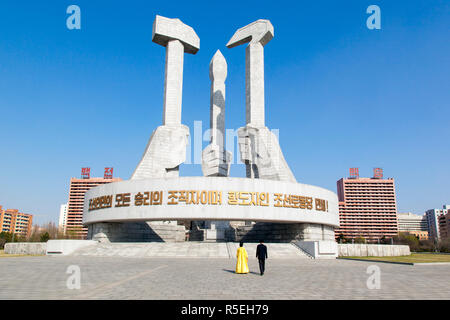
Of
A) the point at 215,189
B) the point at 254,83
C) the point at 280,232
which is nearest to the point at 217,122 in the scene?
the point at 254,83

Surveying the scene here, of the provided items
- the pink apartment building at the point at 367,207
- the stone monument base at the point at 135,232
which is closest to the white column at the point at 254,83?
the stone monument base at the point at 135,232

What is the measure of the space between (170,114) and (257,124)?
967cm

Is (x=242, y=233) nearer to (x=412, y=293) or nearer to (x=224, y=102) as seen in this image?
(x=224, y=102)

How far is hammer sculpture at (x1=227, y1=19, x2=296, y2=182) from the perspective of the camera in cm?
3441

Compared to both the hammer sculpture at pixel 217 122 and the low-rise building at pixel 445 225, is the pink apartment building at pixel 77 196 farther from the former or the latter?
the low-rise building at pixel 445 225

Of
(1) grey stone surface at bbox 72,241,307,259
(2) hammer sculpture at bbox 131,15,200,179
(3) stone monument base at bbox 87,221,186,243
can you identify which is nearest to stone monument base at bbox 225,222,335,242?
(1) grey stone surface at bbox 72,241,307,259

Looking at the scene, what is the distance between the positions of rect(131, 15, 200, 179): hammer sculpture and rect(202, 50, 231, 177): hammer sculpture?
3.30m

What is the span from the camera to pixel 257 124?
3666 centimetres

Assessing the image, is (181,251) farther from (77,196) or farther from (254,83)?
(77,196)

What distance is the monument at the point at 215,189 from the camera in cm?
2759

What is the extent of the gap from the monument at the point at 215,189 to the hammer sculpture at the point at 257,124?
0.11 meters

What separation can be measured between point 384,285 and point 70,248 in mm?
23230
